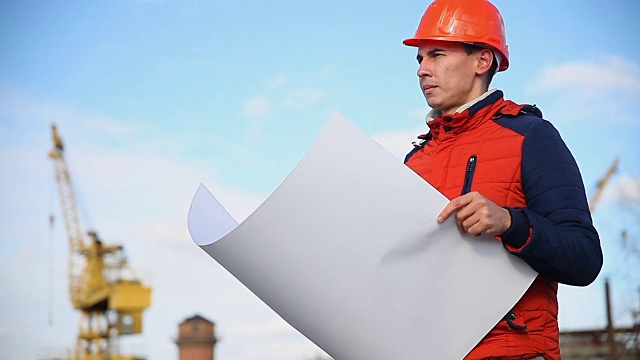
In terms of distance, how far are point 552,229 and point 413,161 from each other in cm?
58

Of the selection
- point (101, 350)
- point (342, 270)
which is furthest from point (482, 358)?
point (101, 350)

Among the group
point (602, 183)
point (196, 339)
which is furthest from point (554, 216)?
point (602, 183)

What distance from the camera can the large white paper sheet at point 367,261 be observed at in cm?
171

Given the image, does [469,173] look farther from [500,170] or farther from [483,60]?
[483,60]

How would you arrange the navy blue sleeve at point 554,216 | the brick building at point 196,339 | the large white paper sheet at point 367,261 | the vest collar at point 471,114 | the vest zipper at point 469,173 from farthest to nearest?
the brick building at point 196,339 → the vest collar at point 471,114 → the vest zipper at point 469,173 → the navy blue sleeve at point 554,216 → the large white paper sheet at point 367,261

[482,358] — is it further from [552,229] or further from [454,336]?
[552,229]

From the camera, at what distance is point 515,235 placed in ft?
5.97

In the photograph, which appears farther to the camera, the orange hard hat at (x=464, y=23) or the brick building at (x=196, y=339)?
the brick building at (x=196, y=339)

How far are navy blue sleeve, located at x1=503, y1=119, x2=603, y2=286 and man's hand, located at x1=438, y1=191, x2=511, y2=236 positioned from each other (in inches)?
1.9

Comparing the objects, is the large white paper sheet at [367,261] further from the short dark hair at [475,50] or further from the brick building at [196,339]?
the brick building at [196,339]

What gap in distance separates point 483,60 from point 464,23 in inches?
4.2

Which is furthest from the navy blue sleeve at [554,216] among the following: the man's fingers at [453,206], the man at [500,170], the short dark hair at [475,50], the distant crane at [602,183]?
the distant crane at [602,183]

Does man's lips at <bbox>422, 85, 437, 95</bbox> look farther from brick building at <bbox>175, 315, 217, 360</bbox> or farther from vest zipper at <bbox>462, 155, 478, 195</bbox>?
brick building at <bbox>175, 315, 217, 360</bbox>

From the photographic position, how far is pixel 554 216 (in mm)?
1934
